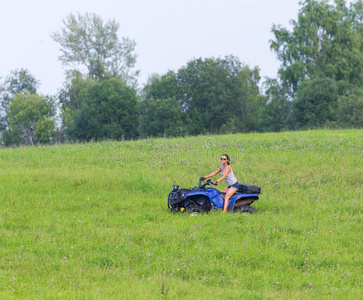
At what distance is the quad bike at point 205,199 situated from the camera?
37.7 feet

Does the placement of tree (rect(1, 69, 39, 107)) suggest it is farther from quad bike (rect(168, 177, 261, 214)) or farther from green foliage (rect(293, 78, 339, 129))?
quad bike (rect(168, 177, 261, 214))

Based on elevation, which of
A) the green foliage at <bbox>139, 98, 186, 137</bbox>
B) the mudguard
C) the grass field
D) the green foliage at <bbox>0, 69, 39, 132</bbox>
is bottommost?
the grass field

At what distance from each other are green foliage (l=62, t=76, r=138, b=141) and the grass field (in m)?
35.0

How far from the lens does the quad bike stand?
11.5 meters

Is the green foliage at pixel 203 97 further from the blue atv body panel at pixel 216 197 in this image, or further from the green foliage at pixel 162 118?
the blue atv body panel at pixel 216 197

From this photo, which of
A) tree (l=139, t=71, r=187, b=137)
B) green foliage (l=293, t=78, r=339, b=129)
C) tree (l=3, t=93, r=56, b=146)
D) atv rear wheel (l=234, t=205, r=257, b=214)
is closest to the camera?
atv rear wheel (l=234, t=205, r=257, b=214)

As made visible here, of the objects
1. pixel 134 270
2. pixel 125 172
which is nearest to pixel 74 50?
pixel 125 172

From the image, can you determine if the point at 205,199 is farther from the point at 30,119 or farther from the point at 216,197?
the point at 30,119

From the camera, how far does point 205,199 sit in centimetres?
1177

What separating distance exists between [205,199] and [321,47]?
5053 centimetres

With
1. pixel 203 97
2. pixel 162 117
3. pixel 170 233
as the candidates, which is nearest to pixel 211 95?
pixel 203 97

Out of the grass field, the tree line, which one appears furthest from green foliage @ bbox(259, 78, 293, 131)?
the grass field

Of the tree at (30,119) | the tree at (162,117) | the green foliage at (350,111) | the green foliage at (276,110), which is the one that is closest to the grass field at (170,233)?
the green foliage at (350,111)

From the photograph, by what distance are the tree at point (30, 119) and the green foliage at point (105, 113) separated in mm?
7691
